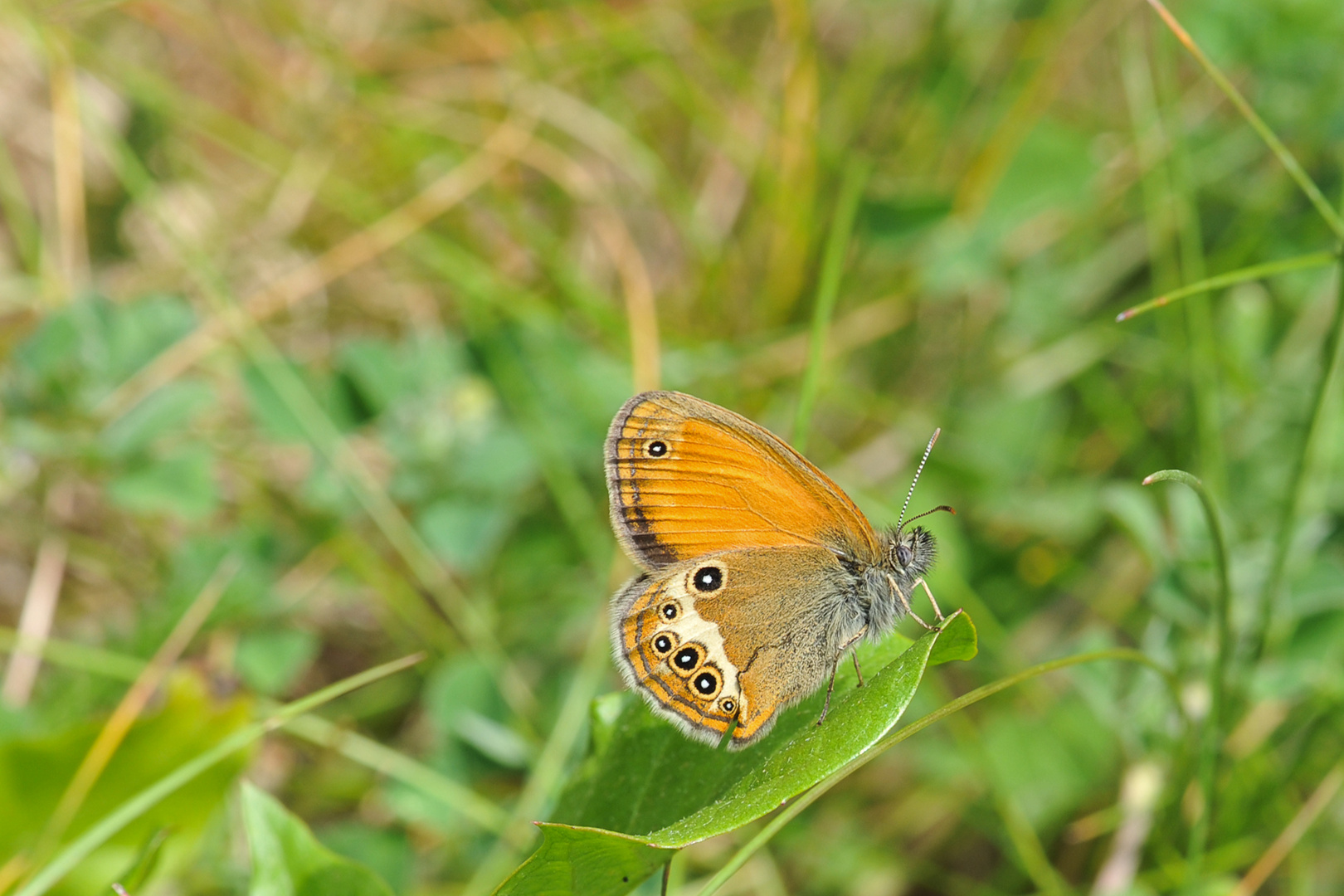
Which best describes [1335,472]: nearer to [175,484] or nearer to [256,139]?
[175,484]

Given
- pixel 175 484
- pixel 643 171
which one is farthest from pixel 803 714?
pixel 643 171

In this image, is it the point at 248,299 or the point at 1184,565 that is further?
the point at 248,299

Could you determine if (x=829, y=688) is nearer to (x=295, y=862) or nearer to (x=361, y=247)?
(x=295, y=862)

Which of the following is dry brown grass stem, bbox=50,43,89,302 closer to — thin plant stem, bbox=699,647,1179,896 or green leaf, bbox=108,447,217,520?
green leaf, bbox=108,447,217,520

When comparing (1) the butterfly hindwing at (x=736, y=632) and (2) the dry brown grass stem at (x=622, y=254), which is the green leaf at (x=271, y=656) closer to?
(2) the dry brown grass stem at (x=622, y=254)

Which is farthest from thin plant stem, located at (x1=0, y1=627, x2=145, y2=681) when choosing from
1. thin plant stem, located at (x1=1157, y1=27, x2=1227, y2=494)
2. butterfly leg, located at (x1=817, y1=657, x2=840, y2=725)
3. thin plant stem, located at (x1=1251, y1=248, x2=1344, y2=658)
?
thin plant stem, located at (x1=1157, y1=27, x2=1227, y2=494)

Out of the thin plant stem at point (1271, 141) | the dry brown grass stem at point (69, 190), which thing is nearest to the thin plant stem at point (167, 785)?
the thin plant stem at point (1271, 141)

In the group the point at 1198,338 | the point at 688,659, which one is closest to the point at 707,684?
the point at 688,659
